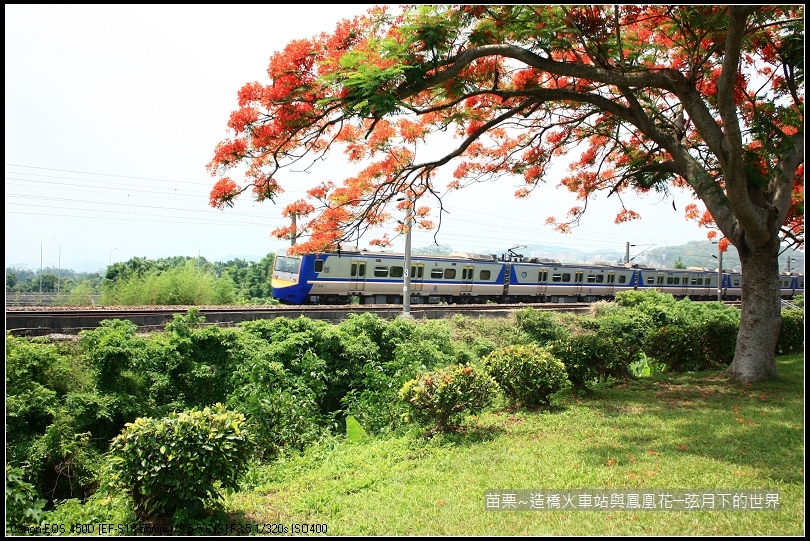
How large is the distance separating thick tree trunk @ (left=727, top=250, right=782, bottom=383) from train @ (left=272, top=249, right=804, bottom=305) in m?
8.20

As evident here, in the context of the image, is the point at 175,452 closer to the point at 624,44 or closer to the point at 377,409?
the point at 377,409

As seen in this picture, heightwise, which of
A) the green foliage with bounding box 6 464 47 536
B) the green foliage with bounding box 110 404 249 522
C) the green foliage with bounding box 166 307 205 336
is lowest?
the green foliage with bounding box 6 464 47 536

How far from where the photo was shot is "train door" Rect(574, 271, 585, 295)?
2841 cm

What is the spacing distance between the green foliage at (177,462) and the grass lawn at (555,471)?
1.37ft

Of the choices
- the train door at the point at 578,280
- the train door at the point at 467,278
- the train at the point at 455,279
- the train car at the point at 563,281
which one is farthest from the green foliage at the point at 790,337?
the train door at the point at 578,280

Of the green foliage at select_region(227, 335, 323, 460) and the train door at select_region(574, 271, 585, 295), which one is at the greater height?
the train door at select_region(574, 271, 585, 295)

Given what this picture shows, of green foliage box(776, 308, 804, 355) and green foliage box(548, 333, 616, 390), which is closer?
green foliage box(548, 333, 616, 390)

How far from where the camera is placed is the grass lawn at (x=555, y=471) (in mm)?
3816

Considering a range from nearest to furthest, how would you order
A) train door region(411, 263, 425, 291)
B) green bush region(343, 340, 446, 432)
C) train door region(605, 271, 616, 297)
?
1. green bush region(343, 340, 446, 432)
2. train door region(411, 263, 425, 291)
3. train door region(605, 271, 616, 297)

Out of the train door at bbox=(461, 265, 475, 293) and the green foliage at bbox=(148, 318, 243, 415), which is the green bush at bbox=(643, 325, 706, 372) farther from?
the train door at bbox=(461, 265, 475, 293)

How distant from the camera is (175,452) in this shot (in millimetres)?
4086

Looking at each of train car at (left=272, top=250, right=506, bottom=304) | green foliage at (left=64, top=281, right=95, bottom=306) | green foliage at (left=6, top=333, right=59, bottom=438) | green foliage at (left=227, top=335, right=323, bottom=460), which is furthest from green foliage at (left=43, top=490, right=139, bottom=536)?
green foliage at (left=64, top=281, right=95, bottom=306)

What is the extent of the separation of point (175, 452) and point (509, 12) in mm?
6047

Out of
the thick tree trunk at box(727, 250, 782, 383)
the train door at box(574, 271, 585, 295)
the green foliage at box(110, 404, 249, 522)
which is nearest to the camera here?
the green foliage at box(110, 404, 249, 522)
